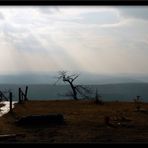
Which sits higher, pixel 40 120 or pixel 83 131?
pixel 40 120

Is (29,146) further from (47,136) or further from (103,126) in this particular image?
(103,126)

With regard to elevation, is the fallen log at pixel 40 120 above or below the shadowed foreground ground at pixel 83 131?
above

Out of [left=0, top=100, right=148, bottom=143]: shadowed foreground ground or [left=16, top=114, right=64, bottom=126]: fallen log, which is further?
[left=16, top=114, right=64, bottom=126]: fallen log

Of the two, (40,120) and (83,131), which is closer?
(83,131)

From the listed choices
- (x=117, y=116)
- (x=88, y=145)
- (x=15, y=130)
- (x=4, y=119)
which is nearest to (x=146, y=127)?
(x=117, y=116)

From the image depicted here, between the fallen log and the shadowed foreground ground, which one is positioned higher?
the fallen log

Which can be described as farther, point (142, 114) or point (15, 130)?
point (142, 114)

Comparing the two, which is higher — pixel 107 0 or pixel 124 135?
pixel 107 0

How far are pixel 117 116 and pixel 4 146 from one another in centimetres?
1484

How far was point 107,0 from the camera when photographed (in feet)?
7.81

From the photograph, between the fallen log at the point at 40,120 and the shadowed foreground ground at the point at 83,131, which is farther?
the fallen log at the point at 40,120

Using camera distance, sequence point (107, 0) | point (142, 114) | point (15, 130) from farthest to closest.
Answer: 1. point (142, 114)
2. point (15, 130)
3. point (107, 0)

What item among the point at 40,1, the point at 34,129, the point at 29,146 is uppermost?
the point at 40,1

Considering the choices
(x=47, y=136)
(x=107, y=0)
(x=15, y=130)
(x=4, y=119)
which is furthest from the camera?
(x=4, y=119)
